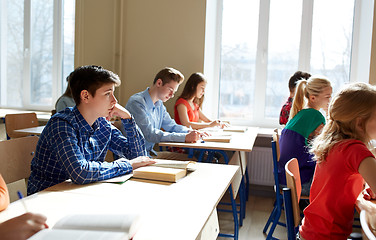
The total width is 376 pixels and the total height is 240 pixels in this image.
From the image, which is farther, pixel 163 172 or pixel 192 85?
pixel 192 85

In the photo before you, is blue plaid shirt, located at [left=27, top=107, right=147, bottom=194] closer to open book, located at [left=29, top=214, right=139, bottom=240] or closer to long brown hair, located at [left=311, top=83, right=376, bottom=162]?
open book, located at [left=29, top=214, right=139, bottom=240]

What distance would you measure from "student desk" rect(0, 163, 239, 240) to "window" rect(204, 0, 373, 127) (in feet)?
9.30

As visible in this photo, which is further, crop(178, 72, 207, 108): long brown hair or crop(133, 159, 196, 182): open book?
crop(178, 72, 207, 108): long brown hair

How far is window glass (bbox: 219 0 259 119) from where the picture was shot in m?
4.37

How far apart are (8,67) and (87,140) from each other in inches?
167

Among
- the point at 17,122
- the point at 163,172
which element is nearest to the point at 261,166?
the point at 17,122

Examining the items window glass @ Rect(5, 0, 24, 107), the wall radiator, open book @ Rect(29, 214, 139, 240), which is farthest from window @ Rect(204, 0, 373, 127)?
open book @ Rect(29, 214, 139, 240)

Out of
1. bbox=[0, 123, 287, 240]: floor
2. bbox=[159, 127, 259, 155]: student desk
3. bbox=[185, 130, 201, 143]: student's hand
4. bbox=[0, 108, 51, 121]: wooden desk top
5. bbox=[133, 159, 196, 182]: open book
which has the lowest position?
bbox=[0, 123, 287, 240]: floor

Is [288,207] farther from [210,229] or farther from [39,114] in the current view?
[39,114]

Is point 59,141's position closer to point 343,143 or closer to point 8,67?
point 343,143

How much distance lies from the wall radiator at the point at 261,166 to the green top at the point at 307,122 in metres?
1.49

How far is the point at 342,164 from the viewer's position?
4.65ft

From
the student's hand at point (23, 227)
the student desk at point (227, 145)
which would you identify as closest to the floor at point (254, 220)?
the student desk at point (227, 145)

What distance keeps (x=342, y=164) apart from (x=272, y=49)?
3097 mm
